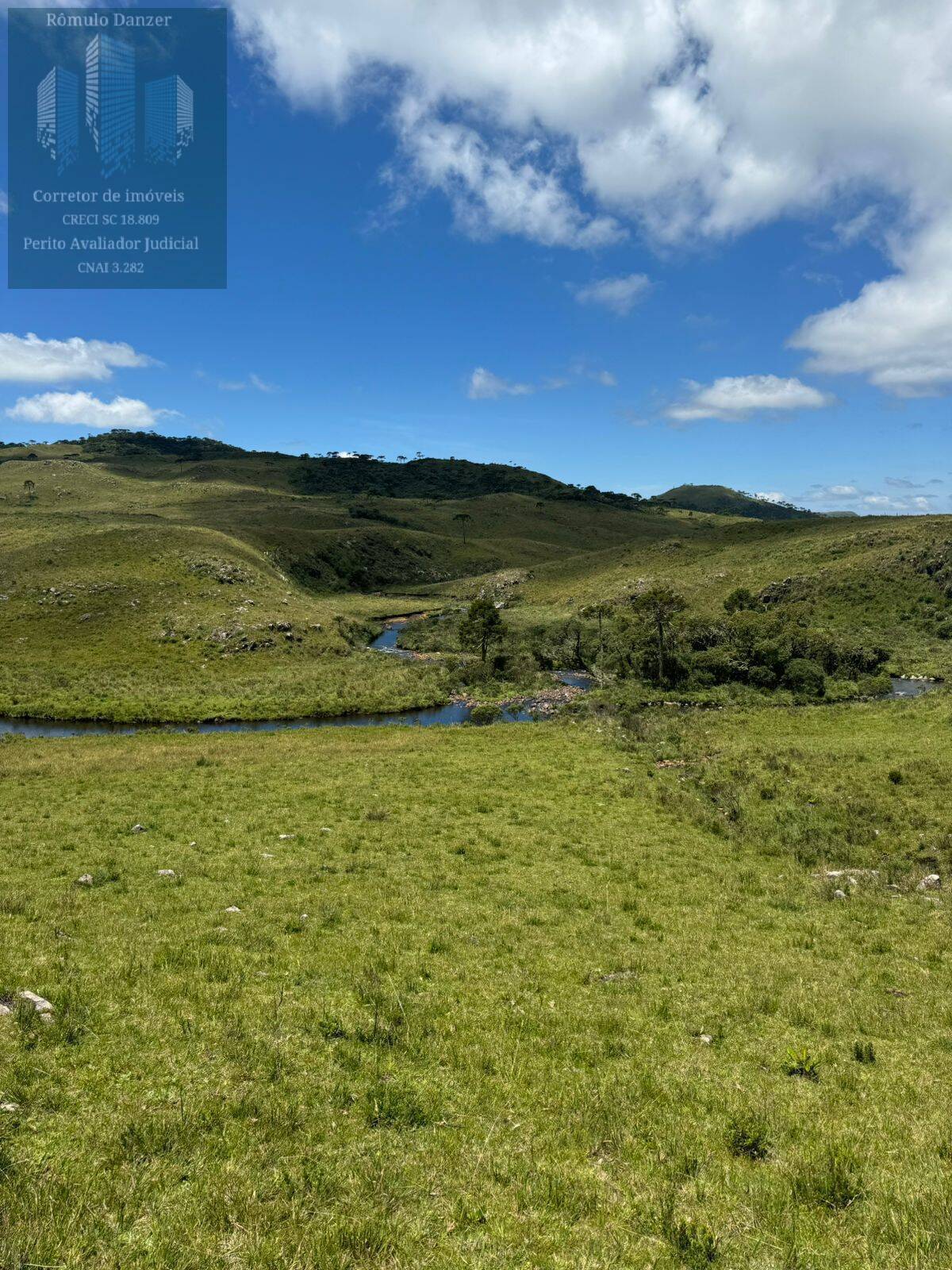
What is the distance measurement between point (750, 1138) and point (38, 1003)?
1042cm

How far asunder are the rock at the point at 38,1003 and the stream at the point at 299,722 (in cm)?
3552

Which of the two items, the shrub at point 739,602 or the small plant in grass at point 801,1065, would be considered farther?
the shrub at point 739,602

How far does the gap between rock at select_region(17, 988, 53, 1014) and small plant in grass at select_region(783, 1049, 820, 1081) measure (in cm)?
1136

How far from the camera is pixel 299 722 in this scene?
50188mm

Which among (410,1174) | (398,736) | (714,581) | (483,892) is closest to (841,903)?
(483,892)

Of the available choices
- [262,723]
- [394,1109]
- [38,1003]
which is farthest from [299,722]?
[394,1109]

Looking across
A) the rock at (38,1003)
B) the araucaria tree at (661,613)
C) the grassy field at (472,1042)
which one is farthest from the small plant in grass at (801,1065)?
the araucaria tree at (661,613)

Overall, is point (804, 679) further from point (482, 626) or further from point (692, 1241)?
point (692, 1241)

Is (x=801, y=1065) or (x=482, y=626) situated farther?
(x=482, y=626)

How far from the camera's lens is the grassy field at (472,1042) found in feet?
20.3

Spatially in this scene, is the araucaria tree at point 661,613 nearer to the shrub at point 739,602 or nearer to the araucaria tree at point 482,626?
the araucaria tree at point 482,626

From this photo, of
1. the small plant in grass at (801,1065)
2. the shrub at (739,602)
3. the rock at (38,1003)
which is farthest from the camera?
the shrub at (739,602)

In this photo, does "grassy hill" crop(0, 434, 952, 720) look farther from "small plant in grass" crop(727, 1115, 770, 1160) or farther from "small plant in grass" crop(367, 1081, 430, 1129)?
"small plant in grass" crop(727, 1115, 770, 1160)

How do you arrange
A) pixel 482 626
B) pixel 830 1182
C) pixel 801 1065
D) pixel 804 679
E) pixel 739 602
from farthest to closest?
pixel 739 602 → pixel 482 626 → pixel 804 679 → pixel 801 1065 → pixel 830 1182
